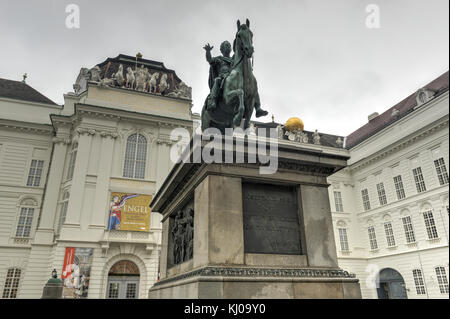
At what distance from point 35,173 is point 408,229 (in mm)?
33620

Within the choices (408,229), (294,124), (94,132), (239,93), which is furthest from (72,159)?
(408,229)

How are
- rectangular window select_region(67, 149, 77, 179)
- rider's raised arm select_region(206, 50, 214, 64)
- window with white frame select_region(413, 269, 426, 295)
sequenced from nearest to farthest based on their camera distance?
1. rider's raised arm select_region(206, 50, 214, 64)
2. rectangular window select_region(67, 149, 77, 179)
3. window with white frame select_region(413, 269, 426, 295)

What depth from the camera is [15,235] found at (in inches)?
1037

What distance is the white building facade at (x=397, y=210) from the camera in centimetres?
2077

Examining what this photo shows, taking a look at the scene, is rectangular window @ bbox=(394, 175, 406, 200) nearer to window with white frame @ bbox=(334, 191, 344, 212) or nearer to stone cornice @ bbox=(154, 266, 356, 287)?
window with white frame @ bbox=(334, 191, 344, 212)

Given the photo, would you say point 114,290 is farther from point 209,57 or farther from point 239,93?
point 239,93

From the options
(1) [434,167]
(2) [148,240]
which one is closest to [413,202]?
(1) [434,167]

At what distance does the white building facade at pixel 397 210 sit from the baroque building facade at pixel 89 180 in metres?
16.3

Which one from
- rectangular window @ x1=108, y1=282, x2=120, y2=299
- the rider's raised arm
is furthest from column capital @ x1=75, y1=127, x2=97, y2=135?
the rider's raised arm

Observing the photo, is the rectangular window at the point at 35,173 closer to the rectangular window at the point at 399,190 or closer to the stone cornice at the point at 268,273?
the stone cornice at the point at 268,273

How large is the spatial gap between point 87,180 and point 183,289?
22.6 meters

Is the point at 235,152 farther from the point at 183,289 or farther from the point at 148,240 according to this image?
the point at 148,240

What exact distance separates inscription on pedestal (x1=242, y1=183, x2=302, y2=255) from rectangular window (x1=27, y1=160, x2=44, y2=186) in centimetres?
2867

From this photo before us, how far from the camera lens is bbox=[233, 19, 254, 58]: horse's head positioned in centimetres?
644
